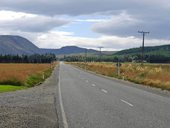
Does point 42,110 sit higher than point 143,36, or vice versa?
point 143,36

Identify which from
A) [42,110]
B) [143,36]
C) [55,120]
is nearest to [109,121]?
[55,120]

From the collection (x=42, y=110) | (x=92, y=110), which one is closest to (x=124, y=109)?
(x=92, y=110)

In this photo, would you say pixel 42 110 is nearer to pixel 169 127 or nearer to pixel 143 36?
pixel 169 127

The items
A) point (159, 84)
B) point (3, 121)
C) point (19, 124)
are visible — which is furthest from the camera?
point (159, 84)

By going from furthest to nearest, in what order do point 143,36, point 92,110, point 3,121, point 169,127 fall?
point 143,36 → point 92,110 → point 3,121 → point 169,127

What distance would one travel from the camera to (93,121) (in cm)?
1290

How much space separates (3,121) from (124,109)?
201 inches

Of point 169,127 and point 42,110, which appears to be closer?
point 169,127

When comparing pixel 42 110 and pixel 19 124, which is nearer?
pixel 19 124

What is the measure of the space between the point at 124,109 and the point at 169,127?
491 centimetres

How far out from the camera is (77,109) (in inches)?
651

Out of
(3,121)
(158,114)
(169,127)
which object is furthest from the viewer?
(158,114)

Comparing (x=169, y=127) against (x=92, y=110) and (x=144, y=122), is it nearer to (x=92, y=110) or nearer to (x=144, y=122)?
(x=144, y=122)

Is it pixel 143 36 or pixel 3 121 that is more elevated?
pixel 143 36
